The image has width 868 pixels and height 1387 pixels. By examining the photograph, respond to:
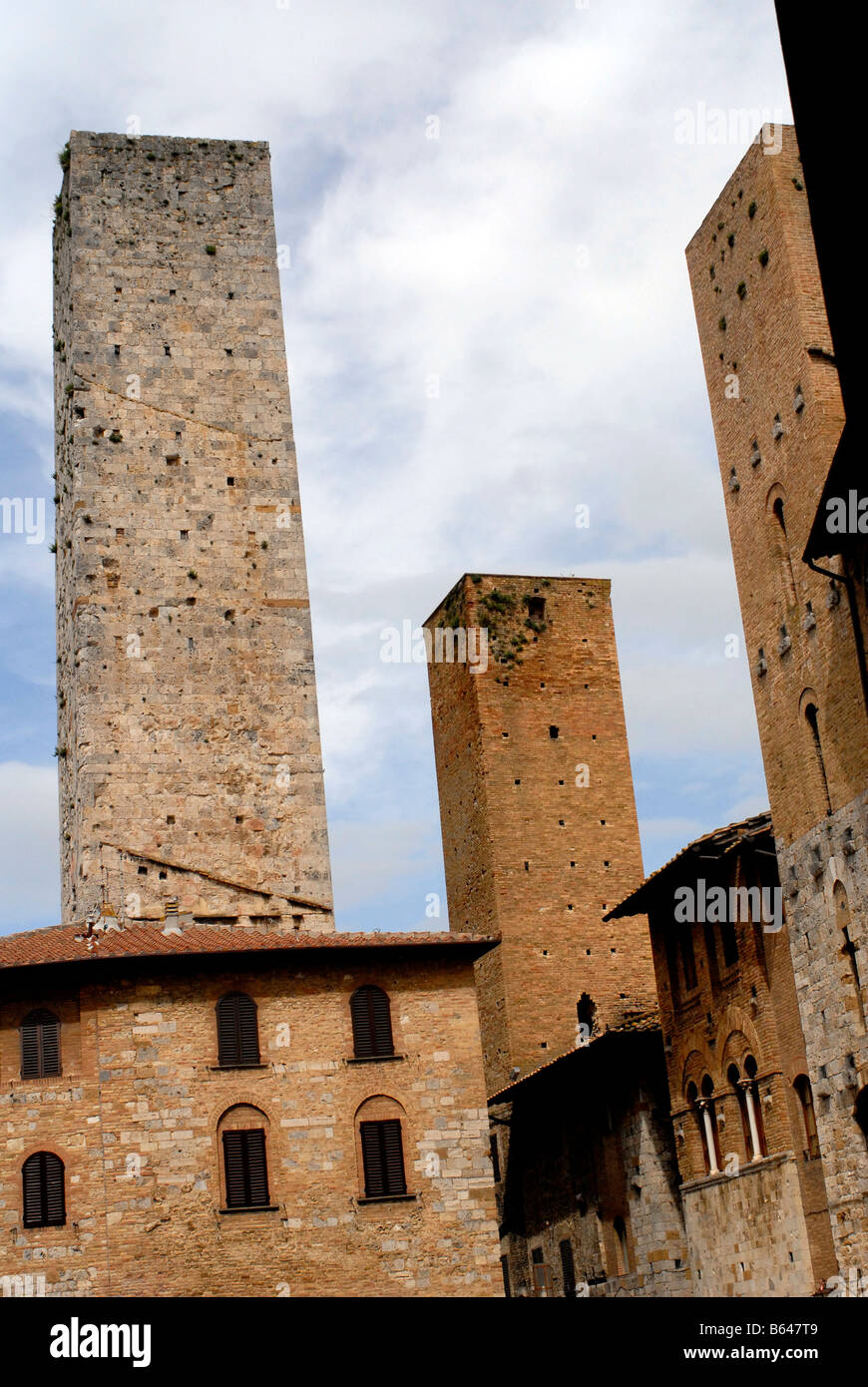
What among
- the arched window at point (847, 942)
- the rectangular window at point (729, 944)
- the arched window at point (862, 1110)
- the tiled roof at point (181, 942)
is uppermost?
the tiled roof at point (181, 942)

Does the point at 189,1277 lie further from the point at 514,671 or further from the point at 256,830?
the point at 514,671

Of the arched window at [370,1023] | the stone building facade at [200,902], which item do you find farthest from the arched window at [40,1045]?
the arched window at [370,1023]

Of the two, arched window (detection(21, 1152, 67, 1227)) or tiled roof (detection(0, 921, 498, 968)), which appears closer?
arched window (detection(21, 1152, 67, 1227))

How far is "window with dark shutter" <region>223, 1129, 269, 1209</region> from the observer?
75.2 feet

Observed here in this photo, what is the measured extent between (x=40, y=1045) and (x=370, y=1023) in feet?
15.8

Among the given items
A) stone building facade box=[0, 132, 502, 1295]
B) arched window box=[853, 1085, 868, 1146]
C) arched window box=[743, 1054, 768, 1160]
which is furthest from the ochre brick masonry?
arched window box=[853, 1085, 868, 1146]

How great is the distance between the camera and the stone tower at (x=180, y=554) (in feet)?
90.3

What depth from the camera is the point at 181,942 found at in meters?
24.3

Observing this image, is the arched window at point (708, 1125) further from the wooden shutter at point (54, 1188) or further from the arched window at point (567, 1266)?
the wooden shutter at point (54, 1188)

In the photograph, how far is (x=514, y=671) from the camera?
37.8 m

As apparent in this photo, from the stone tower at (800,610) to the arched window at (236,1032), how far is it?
775cm

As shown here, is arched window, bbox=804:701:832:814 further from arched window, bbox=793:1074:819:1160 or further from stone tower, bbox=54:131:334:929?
stone tower, bbox=54:131:334:929

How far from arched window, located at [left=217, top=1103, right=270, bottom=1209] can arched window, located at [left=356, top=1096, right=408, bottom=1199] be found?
1.43 m

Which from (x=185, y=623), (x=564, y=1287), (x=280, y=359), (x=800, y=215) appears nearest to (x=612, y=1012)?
(x=564, y=1287)
